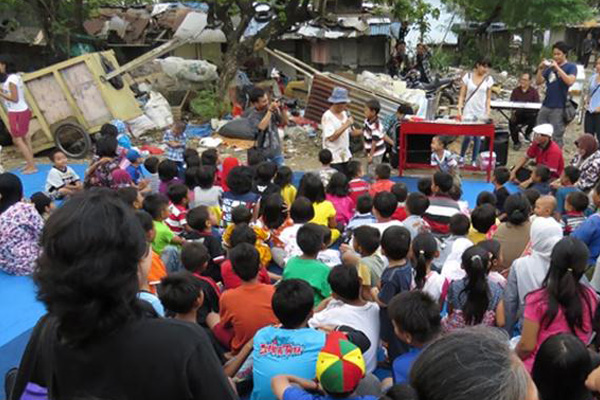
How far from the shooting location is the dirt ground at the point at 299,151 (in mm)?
9330

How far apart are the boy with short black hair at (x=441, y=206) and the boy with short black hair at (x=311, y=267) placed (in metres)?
1.52

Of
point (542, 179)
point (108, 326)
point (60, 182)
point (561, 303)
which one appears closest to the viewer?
point (108, 326)

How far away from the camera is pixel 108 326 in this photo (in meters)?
1.47

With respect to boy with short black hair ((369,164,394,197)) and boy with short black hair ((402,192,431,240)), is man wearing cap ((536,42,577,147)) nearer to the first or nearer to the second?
boy with short black hair ((369,164,394,197))

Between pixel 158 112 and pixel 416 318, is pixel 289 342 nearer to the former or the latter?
pixel 416 318

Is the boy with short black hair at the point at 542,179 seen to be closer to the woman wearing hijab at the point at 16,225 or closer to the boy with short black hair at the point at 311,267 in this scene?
the boy with short black hair at the point at 311,267

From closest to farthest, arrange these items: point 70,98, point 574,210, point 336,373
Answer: point 336,373, point 574,210, point 70,98

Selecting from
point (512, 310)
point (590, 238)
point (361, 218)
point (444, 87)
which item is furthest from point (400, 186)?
point (444, 87)

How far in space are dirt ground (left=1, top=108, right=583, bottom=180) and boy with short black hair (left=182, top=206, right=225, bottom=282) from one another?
15.2ft

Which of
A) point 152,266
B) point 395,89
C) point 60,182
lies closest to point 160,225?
point 152,266

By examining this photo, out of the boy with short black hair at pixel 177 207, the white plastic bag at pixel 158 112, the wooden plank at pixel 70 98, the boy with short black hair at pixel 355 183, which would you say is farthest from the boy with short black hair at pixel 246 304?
the white plastic bag at pixel 158 112

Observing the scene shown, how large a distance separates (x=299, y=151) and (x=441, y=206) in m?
5.01

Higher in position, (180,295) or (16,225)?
(180,295)

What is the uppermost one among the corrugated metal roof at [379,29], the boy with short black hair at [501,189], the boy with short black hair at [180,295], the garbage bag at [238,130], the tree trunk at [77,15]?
the tree trunk at [77,15]
